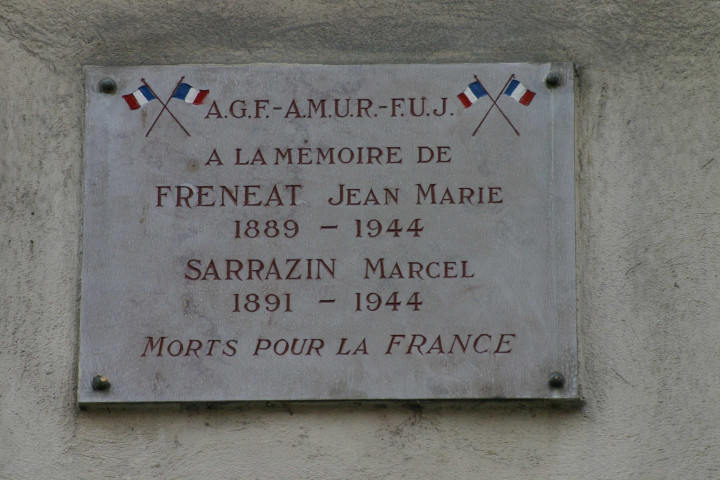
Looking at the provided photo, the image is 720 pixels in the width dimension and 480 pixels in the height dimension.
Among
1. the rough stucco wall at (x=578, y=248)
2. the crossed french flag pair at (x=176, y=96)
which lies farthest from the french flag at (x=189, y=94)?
the rough stucco wall at (x=578, y=248)

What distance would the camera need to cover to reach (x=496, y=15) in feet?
17.2

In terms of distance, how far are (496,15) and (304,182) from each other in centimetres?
99

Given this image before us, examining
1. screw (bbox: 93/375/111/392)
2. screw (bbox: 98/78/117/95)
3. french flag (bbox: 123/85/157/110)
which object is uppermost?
screw (bbox: 98/78/117/95)

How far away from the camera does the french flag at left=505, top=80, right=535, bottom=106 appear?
513 cm

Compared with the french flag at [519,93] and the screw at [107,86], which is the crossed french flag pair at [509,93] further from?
the screw at [107,86]

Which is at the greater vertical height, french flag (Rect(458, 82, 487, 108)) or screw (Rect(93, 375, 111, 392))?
french flag (Rect(458, 82, 487, 108))

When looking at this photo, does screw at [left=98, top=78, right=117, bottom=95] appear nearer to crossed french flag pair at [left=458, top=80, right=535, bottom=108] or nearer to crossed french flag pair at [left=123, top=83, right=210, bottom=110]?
crossed french flag pair at [left=123, top=83, right=210, bottom=110]

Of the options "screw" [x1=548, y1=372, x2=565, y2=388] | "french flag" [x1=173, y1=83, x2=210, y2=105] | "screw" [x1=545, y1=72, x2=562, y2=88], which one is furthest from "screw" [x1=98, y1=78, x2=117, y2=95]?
"screw" [x1=548, y1=372, x2=565, y2=388]

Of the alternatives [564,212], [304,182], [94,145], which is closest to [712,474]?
[564,212]

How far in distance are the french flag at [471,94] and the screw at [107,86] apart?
1317mm

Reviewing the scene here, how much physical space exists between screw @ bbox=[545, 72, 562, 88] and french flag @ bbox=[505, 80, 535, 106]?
0.23ft

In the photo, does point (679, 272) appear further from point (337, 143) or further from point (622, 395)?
point (337, 143)

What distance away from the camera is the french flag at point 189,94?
5168mm

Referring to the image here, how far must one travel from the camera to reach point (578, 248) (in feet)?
16.4
